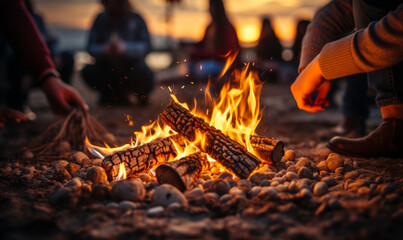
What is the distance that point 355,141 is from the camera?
106 inches

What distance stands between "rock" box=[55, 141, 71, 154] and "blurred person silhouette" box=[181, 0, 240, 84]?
11.1 feet

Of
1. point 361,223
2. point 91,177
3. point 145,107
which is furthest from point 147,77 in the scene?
point 361,223

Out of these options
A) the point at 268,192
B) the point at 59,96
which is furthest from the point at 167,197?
the point at 59,96

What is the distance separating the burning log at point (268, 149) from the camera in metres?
2.32

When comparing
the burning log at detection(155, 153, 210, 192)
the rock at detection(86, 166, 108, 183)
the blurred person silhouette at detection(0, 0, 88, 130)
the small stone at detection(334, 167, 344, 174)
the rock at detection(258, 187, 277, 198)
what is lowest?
the rock at detection(258, 187, 277, 198)

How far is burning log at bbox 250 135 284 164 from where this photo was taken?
232 cm

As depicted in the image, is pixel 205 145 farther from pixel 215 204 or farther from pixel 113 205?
pixel 113 205

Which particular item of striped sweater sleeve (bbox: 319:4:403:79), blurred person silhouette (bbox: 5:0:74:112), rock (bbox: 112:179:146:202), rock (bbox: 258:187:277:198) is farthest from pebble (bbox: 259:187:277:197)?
blurred person silhouette (bbox: 5:0:74:112)

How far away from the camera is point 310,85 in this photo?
2.30 metres

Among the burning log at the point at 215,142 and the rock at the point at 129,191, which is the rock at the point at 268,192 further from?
the rock at the point at 129,191

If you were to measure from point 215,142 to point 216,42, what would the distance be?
15.7 feet

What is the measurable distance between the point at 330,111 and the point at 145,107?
3.85 meters

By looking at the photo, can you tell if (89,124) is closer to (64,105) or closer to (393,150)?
(64,105)

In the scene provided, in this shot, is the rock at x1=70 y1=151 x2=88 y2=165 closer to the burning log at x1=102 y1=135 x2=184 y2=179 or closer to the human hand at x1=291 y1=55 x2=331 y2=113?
the burning log at x1=102 y1=135 x2=184 y2=179
